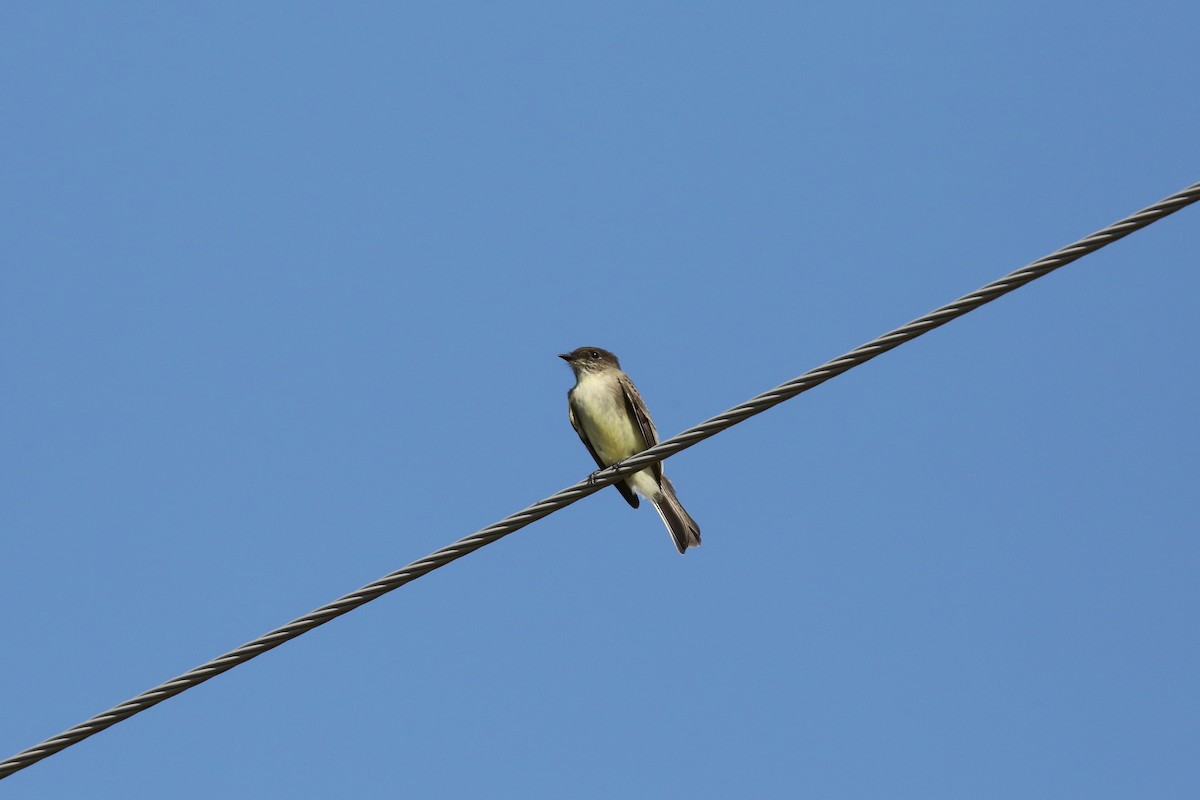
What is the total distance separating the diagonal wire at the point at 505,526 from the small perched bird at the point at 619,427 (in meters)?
4.14

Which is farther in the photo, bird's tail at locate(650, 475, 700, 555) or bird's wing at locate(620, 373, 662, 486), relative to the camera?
bird's wing at locate(620, 373, 662, 486)

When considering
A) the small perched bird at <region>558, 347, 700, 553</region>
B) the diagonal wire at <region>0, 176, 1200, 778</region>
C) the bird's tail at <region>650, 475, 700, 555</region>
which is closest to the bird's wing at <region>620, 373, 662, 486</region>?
the small perched bird at <region>558, 347, 700, 553</region>

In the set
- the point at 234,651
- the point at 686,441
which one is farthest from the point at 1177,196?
the point at 234,651

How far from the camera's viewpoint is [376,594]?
18.8 feet

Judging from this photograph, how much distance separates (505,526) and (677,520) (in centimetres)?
420

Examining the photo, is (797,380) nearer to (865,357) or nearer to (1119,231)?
(865,357)

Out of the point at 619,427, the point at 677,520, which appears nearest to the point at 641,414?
the point at 619,427

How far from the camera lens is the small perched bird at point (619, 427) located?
1019 cm

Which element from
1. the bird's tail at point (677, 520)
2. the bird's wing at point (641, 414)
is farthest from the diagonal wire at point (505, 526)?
the bird's wing at point (641, 414)

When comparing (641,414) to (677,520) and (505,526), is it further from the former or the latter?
(505,526)

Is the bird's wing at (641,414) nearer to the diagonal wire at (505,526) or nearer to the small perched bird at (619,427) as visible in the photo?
the small perched bird at (619,427)

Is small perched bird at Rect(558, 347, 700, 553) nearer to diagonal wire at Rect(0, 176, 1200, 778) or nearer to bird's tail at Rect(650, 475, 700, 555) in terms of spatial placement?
bird's tail at Rect(650, 475, 700, 555)

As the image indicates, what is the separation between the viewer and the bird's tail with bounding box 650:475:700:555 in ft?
32.9

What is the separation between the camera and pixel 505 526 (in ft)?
19.9
